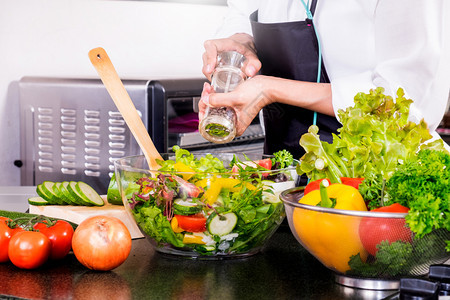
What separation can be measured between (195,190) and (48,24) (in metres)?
1.54

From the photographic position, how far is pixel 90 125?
6.62ft

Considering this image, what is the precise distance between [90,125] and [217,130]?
33.7 inches

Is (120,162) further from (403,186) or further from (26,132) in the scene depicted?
(26,132)

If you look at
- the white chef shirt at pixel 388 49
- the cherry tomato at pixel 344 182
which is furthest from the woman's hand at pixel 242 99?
the cherry tomato at pixel 344 182

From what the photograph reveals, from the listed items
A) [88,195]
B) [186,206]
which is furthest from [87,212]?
[186,206]

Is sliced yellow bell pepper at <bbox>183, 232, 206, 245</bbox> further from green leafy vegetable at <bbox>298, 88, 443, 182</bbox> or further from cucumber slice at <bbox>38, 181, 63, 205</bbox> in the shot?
cucumber slice at <bbox>38, 181, 63, 205</bbox>

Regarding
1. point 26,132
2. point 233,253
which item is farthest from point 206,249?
point 26,132

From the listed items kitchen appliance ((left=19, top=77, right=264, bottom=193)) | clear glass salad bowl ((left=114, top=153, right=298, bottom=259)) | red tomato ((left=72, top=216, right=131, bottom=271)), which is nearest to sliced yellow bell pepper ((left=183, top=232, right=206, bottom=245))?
clear glass salad bowl ((left=114, top=153, right=298, bottom=259))

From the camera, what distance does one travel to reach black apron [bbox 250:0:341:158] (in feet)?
5.04

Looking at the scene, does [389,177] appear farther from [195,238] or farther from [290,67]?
[290,67]

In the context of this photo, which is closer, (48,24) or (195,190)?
(195,190)

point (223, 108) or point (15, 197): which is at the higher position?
point (223, 108)

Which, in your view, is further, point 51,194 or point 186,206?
point 51,194

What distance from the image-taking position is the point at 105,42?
2.41m
